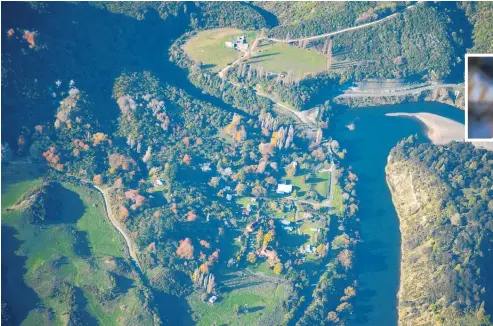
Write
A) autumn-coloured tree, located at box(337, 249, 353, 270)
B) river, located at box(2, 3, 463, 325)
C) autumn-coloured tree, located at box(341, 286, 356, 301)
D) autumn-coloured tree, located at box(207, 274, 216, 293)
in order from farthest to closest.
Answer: river, located at box(2, 3, 463, 325) < autumn-coloured tree, located at box(337, 249, 353, 270) < autumn-coloured tree, located at box(341, 286, 356, 301) < autumn-coloured tree, located at box(207, 274, 216, 293)

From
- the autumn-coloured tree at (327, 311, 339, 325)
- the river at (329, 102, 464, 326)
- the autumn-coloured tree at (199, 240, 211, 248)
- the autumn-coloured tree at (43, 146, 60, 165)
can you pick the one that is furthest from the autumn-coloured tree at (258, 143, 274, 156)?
the autumn-coloured tree at (43, 146, 60, 165)

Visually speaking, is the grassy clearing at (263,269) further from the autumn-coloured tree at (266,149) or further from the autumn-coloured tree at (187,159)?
the autumn-coloured tree at (266,149)

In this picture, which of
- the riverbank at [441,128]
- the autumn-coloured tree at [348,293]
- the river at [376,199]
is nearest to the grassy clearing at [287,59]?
the river at [376,199]

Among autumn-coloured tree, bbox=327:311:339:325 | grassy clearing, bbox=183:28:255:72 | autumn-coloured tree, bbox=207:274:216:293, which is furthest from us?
grassy clearing, bbox=183:28:255:72

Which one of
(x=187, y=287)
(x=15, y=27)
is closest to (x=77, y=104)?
(x=15, y=27)

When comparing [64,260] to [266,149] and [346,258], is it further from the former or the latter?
[346,258]

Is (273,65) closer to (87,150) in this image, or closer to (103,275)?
(87,150)

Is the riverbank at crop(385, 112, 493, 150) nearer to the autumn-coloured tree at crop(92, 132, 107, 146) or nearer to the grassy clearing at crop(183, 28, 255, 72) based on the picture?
the grassy clearing at crop(183, 28, 255, 72)
